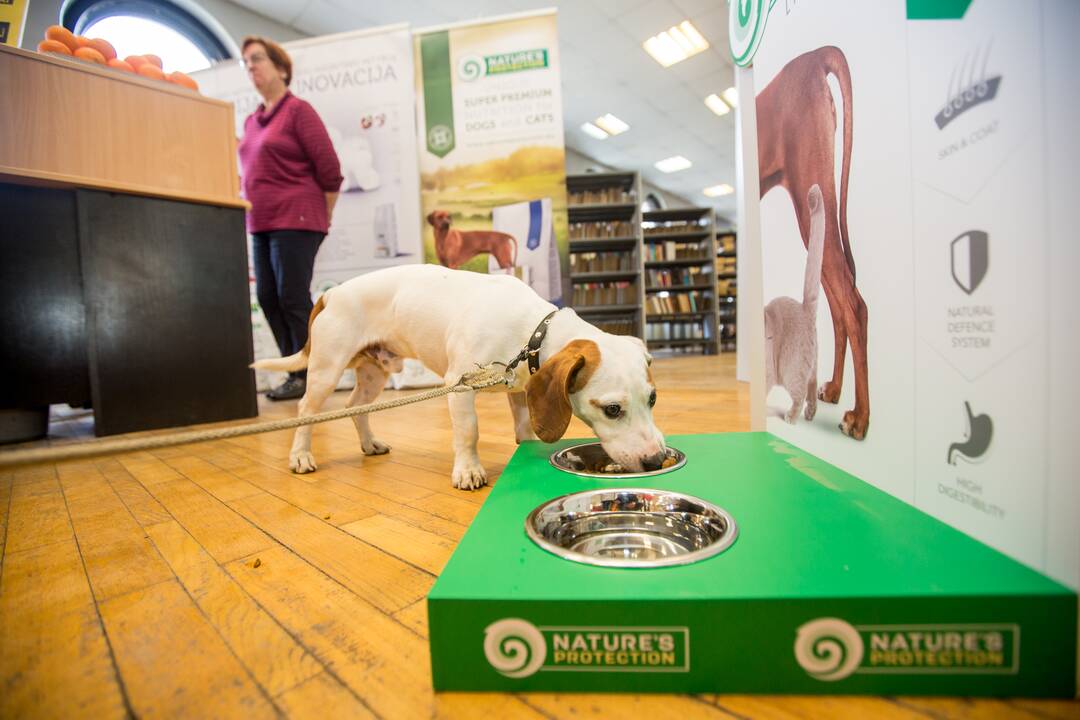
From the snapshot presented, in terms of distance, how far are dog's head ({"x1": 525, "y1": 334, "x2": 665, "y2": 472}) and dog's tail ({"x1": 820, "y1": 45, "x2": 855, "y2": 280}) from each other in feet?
1.51

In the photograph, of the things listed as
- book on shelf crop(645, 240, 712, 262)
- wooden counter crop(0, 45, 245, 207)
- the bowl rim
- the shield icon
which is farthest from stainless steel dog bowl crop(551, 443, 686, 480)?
book on shelf crop(645, 240, 712, 262)

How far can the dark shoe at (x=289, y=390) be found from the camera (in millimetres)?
3232

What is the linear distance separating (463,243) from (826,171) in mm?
3151

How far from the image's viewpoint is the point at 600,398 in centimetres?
103

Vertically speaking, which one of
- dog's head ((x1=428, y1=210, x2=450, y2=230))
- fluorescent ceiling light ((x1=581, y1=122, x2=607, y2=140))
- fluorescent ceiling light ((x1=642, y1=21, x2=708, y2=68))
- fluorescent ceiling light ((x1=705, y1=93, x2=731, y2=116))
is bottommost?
dog's head ((x1=428, y1=210, x2=450, y2=230))

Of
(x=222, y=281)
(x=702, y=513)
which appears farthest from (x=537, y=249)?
(x=702, y=513)

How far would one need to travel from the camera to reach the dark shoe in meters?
3.23

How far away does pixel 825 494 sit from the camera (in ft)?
2.48

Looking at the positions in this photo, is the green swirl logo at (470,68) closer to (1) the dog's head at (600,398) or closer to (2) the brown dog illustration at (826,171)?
(2) the brown dog illustration at (826,171)

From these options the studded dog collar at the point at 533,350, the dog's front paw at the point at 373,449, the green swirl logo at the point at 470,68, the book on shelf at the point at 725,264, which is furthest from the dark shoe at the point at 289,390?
the book on shelf at the point at 725,264

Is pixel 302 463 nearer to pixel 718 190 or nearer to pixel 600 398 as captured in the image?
pixel 600 398

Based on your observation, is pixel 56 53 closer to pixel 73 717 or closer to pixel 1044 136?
pixel 73 717

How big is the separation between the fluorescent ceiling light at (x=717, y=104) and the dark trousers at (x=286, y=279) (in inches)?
295

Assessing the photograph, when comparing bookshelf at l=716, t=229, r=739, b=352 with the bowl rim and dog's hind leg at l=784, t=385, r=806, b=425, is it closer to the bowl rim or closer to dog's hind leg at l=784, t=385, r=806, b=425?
dog's hind leg at l=784, t=385, r=806, b=425
